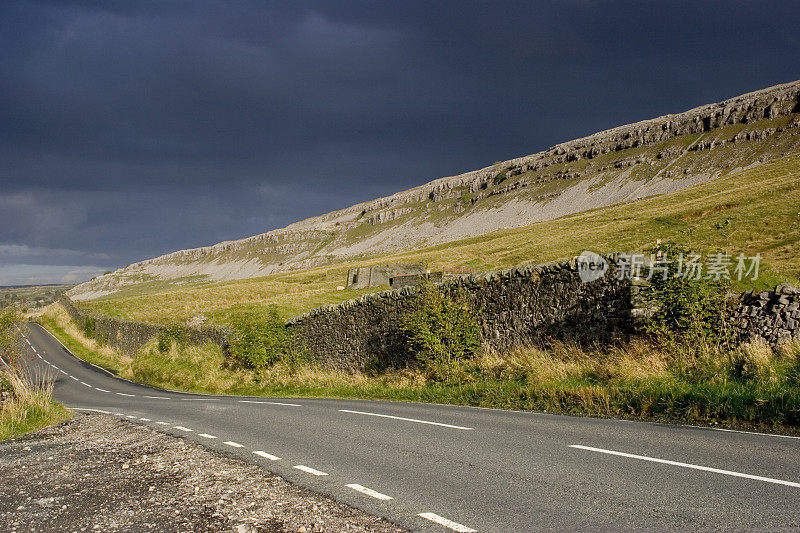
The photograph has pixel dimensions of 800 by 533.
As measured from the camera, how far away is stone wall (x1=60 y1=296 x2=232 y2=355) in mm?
30669

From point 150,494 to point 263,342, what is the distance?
19.6 meters

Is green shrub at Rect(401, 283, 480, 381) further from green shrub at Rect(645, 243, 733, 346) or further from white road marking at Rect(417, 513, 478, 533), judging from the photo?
white road marking at Rect(417, 513, 478, 533)

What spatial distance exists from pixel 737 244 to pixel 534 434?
1065 inches

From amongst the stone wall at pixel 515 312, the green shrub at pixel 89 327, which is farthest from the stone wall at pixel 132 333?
the stone wall at pixel 515 312

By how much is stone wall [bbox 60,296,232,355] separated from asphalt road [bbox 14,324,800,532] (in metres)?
19.8

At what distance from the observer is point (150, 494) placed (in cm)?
591

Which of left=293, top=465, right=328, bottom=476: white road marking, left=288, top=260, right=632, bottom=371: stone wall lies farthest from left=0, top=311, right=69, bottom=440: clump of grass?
left=288, top=260, right=632, bottom=371: stone wall

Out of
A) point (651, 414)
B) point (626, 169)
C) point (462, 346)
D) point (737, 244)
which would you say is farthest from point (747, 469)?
point (626, 169)

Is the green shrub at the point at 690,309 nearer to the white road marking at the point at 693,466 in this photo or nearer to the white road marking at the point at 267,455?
the white road marking at the point at 693,466

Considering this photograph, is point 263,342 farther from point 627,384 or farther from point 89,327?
point 89,327

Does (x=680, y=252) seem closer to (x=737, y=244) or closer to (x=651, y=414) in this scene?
(x=651, y=414)

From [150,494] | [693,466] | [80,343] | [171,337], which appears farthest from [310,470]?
[80,343]

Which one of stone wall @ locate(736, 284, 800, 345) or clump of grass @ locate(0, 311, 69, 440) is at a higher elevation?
stone wall @ locate(736, 284, 800, 345)

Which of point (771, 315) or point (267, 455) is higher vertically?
point (771, 315)
